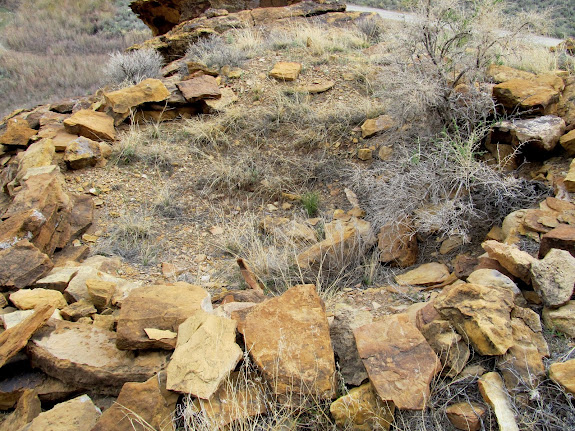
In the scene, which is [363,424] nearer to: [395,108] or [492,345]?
[492,345]

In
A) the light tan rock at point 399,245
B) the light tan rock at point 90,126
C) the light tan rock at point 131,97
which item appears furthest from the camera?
the light tan rock at point 131,97

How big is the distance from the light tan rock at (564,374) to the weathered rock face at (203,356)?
134 cm

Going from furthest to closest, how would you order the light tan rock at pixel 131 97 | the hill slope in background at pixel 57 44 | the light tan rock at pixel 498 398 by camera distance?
the hill slope in background at pixel 57 44 < the light tan rock at pixel 131 97 < the light tan rock at pixel 498 398

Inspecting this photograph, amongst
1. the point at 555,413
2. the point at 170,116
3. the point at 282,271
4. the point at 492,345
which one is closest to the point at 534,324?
the point at 492,345

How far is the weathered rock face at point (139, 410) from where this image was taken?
185 centimetres

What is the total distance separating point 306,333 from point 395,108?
3.16m

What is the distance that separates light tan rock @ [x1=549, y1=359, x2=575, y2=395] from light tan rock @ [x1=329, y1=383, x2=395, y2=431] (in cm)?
67

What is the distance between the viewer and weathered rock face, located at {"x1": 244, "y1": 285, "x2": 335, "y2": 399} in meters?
2.02

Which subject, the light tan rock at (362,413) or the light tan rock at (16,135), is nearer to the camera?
the light tan rock at (362,413)

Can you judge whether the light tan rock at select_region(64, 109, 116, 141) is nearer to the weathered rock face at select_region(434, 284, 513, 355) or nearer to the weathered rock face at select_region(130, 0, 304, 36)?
the weathered rock face at select_region(434, 284, 513, 355)

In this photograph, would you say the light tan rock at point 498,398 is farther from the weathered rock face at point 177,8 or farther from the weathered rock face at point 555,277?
the weathered rock face at point 177,8

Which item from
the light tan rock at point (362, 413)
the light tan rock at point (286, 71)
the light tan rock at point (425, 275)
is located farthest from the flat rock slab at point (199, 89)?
the light tan rock at point (362, 413)

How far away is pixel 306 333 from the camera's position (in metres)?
2.21

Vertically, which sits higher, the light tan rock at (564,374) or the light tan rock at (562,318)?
the light tan rock at (564,374)
